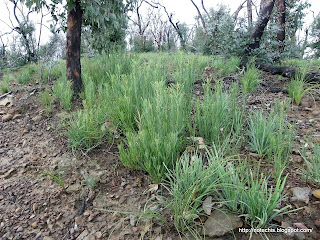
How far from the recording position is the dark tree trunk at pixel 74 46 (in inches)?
144

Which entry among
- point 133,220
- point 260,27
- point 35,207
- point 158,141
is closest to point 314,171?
point 158,141

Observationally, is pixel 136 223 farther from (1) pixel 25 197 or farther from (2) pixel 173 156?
(1) pixel 25 197

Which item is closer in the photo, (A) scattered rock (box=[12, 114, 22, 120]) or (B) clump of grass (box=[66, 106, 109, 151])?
(B) clump of grass (box=[66, 106, 109, 151])

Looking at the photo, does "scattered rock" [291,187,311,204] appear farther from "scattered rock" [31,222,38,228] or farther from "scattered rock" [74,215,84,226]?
"scattered rock" [31,222,38,228]

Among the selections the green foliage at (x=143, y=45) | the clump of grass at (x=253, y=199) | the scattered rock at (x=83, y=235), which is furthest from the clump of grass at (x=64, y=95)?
the green foliage at (x=143, y=45)

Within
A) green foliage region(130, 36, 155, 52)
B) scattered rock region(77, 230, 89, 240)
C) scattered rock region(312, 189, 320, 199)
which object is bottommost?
scattered rock region(77, 230, 89, 240)

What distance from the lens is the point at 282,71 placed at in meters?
4.39

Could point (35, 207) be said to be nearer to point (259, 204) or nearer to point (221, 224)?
point (221, 224)

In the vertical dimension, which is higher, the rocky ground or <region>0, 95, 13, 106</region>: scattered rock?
<region>0, 95, 13, 106</region>: scattered rock

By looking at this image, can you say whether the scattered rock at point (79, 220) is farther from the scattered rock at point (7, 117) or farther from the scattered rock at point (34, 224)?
the scattered rock at point (7, 117)

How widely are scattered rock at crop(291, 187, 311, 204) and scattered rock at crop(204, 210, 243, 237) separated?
0.45m

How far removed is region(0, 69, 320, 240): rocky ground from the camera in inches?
55.6

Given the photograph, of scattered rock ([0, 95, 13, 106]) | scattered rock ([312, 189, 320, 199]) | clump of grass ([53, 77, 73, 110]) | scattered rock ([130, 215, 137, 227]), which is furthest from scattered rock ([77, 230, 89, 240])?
scattered rock ([0, 95, 13, 106])

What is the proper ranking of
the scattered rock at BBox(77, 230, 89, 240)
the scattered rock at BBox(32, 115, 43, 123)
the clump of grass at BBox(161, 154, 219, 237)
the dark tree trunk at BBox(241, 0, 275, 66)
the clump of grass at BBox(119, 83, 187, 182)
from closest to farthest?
the clump of grass at BBox(161, 154, 219, 237) < the scattered rock at BBox(77, 230, 89, 240) < the clump of grass at BBox(119, 83, 187, 182) < the scattered rock at BBox(32, 115, 43, 123) < the dark tree trunk at BBox(241, 0, 275, 66)
